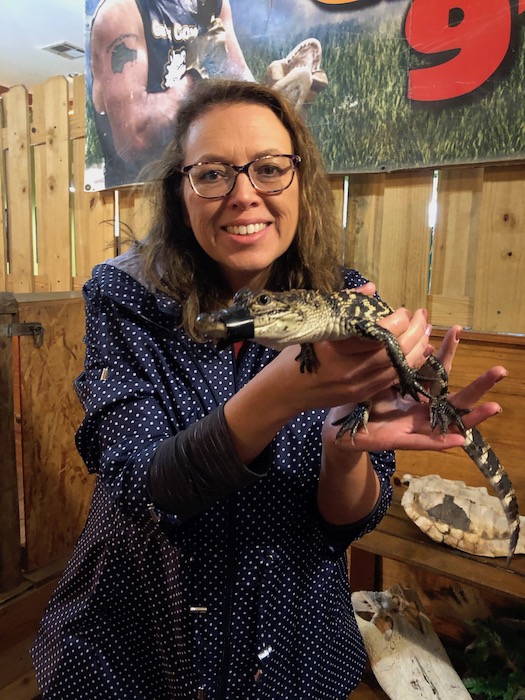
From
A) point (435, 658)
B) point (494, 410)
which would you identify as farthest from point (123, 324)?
point (435, 658)

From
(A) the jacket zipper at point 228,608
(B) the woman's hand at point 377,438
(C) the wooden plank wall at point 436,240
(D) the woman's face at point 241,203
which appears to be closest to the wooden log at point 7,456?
(C) the wooden plank wall at point 436,240

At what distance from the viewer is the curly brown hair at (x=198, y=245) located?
1.18m

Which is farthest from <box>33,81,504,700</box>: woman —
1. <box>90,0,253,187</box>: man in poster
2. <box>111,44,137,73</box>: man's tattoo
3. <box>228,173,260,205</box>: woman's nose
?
<box>111,44,137,73</box>: man's tattoo

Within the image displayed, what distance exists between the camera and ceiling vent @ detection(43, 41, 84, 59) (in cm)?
463

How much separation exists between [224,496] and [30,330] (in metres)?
1.40

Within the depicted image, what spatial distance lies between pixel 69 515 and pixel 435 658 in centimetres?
161

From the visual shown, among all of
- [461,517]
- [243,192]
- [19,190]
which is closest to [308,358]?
[243,192]

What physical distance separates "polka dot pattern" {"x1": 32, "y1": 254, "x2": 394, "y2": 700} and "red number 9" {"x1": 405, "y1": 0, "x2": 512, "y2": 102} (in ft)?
4.39

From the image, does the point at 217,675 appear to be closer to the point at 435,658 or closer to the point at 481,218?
the point at 435,658

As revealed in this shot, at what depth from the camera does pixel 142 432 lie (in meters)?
1.03

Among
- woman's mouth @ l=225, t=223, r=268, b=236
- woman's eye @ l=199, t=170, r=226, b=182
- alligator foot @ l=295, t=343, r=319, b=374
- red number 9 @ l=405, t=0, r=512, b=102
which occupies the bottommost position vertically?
alligator foot @ l=295, t=343, r=319, b=374

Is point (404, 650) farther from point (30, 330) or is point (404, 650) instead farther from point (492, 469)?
point (30, 330)

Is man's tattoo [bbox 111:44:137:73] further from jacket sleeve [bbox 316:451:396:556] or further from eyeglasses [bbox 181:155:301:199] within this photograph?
jacket sleeve [bbox 316:451:396:556]

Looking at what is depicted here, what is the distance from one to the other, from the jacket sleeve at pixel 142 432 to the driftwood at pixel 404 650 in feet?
4.20
